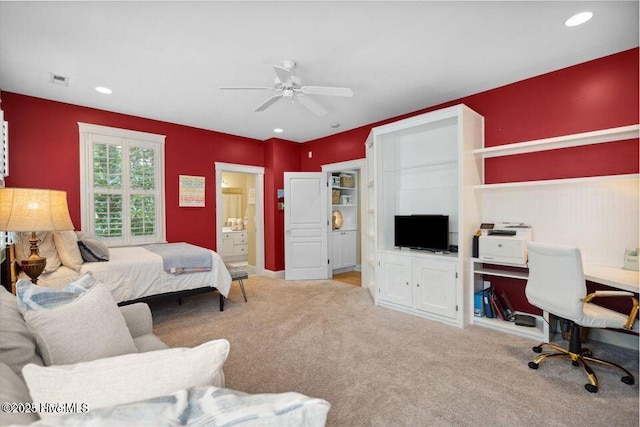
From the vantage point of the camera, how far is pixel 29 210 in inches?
90.7

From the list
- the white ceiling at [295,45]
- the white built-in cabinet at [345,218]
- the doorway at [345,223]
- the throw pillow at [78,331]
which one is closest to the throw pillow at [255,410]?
the throw pillow at [78,331]

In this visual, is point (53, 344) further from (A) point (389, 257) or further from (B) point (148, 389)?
(A) point (389, 257)

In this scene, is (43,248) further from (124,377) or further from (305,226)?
(305,226)

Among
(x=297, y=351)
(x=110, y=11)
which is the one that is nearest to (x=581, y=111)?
(x=297, y=351)

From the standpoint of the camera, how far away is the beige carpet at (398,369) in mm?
1829

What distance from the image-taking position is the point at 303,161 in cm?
602

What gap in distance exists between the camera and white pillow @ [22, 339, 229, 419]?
700 mm

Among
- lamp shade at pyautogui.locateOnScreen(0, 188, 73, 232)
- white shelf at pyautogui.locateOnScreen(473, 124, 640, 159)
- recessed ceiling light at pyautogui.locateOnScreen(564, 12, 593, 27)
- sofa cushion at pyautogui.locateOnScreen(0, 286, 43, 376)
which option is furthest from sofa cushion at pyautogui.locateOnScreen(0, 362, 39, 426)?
white shelf at pyautogui.locateOnScreen(473, 124, 640, 159)

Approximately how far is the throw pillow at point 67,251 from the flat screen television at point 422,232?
3551 mm

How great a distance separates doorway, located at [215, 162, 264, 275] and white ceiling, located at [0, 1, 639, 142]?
1954 millimetres

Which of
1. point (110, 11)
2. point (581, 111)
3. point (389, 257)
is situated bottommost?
point (389, 257)

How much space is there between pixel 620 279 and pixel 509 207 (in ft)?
4.02

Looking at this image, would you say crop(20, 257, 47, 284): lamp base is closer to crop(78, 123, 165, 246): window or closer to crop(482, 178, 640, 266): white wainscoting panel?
crop(78, 123, 165, 246): window

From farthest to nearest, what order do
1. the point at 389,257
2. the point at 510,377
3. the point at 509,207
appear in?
the point at 389,257 → the point at 509,207 → the point at 510,377
